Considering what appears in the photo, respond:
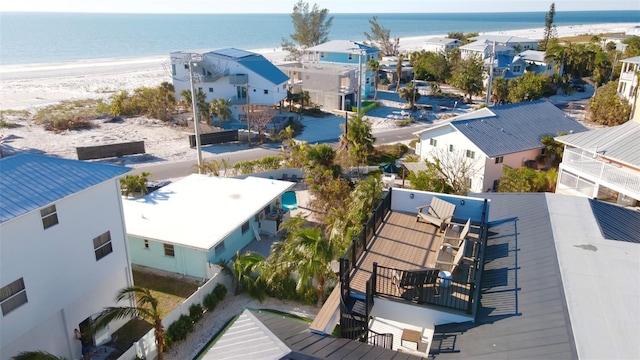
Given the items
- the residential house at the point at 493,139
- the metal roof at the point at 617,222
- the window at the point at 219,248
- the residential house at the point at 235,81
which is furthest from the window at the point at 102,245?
the residential house at the point at 235,81

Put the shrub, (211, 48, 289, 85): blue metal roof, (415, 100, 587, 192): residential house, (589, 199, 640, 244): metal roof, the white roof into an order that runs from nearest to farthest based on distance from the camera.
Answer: (589, 199, 640, 244): metal roof, the shrub, the white roof, (415, 100, 587, 192): residential house, (211, 48, 289, 85): blue metal roof

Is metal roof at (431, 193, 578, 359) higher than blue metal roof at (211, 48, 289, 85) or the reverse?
the reverse

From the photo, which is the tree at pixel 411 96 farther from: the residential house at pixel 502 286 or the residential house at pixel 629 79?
the residential house at pixel 502 286

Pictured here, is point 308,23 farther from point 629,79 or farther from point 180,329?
point 180,329

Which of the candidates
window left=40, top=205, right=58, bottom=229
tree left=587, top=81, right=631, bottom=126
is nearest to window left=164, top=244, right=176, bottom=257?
window left=40, top=205, right=58, bottom=229

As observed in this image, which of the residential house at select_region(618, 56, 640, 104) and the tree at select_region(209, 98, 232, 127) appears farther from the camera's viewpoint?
the residential house at select_region(618, 56, 640, 104)

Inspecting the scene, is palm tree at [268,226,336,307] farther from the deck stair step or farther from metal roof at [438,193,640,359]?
metal roof at [438,193,640,359]

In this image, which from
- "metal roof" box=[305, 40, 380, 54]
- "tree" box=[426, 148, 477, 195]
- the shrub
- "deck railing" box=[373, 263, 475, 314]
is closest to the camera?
"deck railing" box=[373, 263, 475, 314]
